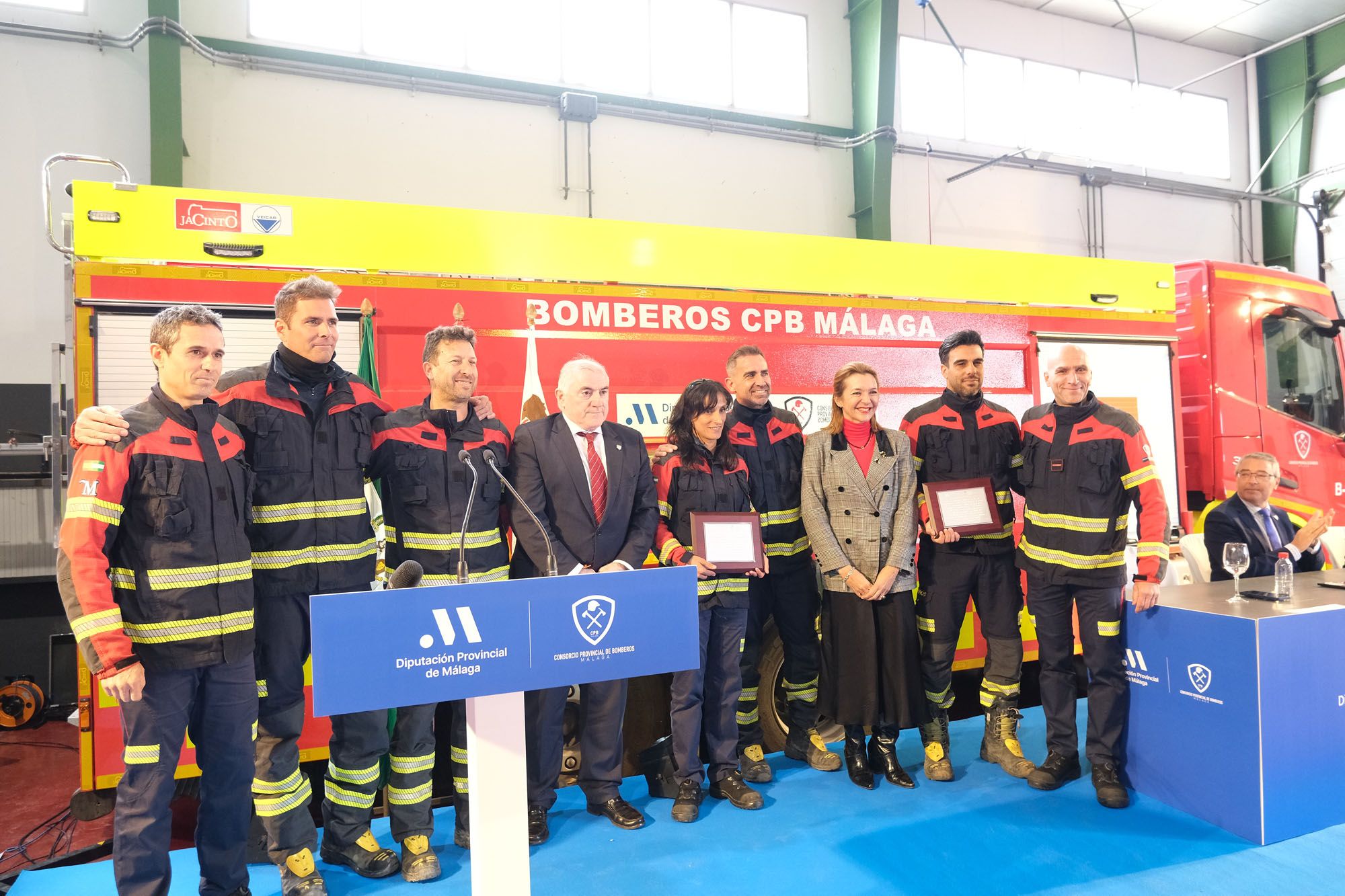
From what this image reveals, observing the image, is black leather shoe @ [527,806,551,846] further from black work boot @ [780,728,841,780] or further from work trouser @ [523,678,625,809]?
black work boot @ [780,728,841,780]

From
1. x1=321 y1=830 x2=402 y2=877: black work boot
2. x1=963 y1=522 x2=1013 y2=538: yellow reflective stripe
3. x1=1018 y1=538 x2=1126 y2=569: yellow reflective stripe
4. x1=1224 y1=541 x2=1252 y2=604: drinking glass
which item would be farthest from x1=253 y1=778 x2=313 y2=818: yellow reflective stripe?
x1=1224 y1=541 x2=1252 y2=604: drinking glass

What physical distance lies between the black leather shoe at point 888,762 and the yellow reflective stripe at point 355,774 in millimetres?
2347

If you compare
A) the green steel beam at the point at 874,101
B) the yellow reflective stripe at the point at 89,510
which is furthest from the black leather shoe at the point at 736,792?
the green steel beam at the point at 874,101

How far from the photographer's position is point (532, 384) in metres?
3.90

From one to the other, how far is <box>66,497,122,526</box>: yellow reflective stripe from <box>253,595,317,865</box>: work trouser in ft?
1.97

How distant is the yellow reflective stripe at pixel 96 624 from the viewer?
241cm

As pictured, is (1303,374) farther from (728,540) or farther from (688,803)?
(688,803)

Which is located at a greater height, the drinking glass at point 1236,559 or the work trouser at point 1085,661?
the drinking glass at point 1236,559

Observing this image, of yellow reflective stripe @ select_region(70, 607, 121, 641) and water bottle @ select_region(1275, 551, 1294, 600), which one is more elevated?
yellow reflective stripe @ select_region(70, 607, 121, 641)

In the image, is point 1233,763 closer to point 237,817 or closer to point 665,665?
point 665,665

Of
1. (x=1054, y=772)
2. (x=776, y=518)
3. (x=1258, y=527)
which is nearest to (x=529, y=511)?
(x=776, y=518)

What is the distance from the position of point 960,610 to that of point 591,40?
773 cm

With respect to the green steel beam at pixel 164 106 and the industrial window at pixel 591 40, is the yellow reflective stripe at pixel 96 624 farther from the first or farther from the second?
the industrial window at pixel 591 40

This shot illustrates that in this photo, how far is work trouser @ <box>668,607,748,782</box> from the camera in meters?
3.63
